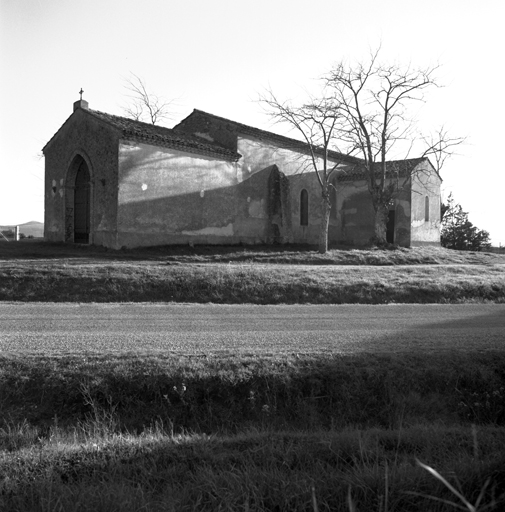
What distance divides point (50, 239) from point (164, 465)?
24.7m

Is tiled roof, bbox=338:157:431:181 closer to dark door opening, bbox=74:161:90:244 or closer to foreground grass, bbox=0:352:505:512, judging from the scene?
dark door opening, bbox=74:161:90:244

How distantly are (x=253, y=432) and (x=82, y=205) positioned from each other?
2242cm

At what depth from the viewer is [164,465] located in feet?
15.6

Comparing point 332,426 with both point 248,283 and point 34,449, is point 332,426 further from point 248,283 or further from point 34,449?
point 248,283

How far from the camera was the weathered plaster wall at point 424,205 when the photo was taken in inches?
1316

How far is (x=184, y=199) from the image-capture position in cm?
2539

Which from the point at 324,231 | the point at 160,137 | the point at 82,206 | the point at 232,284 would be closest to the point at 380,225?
the point at 324,231

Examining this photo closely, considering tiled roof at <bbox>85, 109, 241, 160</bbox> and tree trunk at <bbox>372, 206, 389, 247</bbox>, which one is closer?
tiled roof at <bbox>85, 109, 241, 160</bbox>

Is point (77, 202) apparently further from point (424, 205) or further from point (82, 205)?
point (424, 205)

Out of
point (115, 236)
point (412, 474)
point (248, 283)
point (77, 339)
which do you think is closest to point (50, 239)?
point (115, 236)

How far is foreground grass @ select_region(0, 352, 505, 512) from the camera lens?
396 cm

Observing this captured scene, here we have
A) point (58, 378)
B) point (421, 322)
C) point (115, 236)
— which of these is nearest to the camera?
point (58, 378)

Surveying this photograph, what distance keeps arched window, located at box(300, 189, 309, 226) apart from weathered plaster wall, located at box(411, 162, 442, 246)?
6560mm

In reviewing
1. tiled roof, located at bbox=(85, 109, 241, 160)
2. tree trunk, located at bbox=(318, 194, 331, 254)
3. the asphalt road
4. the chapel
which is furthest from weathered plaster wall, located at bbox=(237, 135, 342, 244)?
the asphalt road
